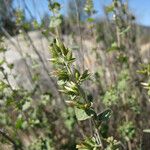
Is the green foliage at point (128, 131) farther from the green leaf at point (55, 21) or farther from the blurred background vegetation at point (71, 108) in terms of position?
the green leaf at point (55, 21)

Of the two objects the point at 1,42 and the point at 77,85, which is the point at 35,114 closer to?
the point at 1,42

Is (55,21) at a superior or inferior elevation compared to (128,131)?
superior

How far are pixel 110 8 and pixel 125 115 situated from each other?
936 mm

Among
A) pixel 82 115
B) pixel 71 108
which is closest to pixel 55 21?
pixel 71 108

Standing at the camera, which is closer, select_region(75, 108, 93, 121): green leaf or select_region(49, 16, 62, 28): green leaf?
select_region(75, 108, 93, 121): green leaf

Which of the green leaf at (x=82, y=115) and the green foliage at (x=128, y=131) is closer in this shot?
the green leaf at (x=82, y=115)

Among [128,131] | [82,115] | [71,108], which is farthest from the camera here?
[71,108]

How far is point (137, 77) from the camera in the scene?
4.24 m

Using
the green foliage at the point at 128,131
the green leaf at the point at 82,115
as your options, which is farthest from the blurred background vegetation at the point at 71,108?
the green leaf at the point at 82,115

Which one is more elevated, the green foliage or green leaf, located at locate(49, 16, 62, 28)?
green leaf, located at locate(49, 16, 62, 28)

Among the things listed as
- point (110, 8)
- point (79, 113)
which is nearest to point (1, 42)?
point (110, 8)

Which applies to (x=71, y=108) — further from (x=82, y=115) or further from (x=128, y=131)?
(x=82, y=115)

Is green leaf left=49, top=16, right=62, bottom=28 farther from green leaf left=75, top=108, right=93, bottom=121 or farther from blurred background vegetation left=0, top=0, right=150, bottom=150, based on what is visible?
green leaf left=75, top=108, right=93, bottom=121

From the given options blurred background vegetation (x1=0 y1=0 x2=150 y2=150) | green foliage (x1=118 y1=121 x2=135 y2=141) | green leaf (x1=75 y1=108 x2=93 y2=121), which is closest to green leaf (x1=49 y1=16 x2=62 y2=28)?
blurred background vegetation (x1=0 y1=0 x2=150 y2=150)
